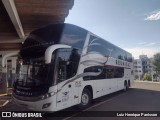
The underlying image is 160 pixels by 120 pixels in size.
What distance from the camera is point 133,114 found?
8.34 metres

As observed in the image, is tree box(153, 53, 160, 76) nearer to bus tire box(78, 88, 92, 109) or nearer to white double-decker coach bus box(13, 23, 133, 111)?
white double-decker coach bus box(13, 23, 133, 111)

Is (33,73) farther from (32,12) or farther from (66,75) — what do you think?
(32,12)

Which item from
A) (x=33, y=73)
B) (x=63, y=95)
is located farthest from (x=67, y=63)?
(x=33, y=73)

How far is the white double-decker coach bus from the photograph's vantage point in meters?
7.20

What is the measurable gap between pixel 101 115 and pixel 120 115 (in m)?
0.85

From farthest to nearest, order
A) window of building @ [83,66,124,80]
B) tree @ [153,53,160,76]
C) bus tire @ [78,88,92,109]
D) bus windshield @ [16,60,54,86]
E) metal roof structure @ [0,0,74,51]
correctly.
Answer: tree @ [153,53,160,76] → window of building @ [83,66,124,80] → bus tire @ [78,88,92,109] → metal roof structure @ [0,0,74,51] → bus windshield @ [16,60,54,86]

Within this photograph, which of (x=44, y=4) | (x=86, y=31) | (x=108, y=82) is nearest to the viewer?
(x=44, y=4)

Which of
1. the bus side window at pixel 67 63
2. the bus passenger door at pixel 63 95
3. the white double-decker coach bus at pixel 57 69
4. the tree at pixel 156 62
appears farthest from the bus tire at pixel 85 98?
the tree at pixel 156 62

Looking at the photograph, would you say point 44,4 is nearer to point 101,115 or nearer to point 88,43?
point 88,43

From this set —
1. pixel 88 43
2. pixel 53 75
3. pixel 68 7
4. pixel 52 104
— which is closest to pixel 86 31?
→ pixel 88 43

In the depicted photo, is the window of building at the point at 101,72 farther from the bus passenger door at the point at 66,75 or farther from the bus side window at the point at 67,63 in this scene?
the bus passenger door at the point at 66,75

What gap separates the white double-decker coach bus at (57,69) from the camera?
7203 millimetres

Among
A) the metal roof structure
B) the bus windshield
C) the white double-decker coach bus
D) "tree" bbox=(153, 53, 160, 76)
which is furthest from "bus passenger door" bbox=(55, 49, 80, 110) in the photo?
"tree" bbox=(153, 53, 160, 76)

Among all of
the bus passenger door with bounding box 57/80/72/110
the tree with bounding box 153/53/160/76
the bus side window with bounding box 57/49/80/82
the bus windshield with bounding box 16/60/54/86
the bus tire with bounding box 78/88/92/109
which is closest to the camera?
the bus windshield with bounding box 16/60/54/86
